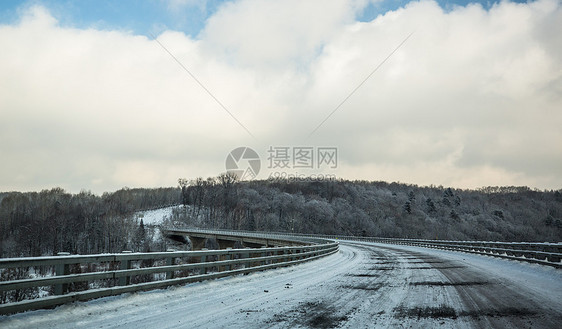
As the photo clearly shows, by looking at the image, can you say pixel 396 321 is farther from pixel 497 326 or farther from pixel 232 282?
pixel 232 282

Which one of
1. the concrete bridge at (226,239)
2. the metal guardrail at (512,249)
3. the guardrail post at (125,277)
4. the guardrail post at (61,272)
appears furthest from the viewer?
the concrete bridge at (226,239)

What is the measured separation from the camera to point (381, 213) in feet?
507

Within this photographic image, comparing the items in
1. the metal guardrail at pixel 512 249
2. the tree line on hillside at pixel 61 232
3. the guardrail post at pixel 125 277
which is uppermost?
the guardrail post at pixel 125 277

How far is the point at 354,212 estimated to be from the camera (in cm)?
14775

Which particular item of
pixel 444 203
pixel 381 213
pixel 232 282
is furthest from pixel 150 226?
pixel 444 203

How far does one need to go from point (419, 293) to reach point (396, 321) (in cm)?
328

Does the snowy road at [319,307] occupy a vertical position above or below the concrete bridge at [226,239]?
above

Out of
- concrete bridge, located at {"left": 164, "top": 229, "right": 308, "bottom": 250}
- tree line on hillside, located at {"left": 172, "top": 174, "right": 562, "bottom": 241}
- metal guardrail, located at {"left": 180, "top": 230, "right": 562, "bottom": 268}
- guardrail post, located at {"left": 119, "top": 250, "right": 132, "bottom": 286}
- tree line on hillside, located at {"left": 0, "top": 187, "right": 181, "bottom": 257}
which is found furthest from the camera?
tree line on hillside, located at {"left": 172, "top": 174, "right": 562, "bottom": 241}

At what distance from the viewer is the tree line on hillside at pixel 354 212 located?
5182 inches

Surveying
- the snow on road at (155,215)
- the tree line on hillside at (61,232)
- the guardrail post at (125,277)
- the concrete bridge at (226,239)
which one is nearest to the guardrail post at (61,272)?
the guardrail post at (125,277)

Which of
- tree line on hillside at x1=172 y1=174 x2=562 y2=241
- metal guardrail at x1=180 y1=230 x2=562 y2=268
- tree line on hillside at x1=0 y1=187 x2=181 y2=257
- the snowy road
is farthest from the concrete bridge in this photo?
the snowy road

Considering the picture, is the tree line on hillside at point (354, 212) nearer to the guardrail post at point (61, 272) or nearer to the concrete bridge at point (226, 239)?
the concrete bridge at point (226, 239)

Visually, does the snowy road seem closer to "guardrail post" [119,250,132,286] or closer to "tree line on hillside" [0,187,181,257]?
"guardrail post" [119,250,132,286]

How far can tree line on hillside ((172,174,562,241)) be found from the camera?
132 m
